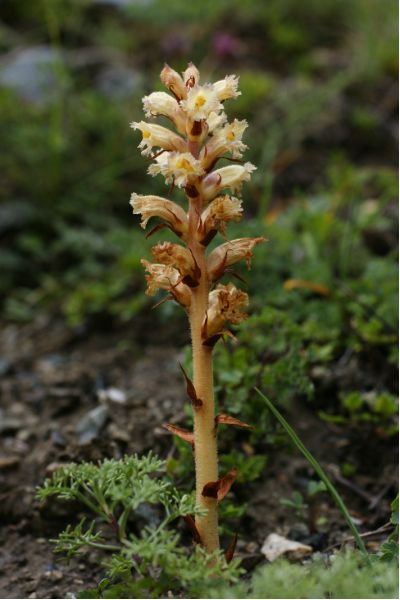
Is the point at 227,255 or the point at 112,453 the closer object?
the point at 227,255

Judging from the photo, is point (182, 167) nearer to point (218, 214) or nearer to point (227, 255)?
point (218, 214)

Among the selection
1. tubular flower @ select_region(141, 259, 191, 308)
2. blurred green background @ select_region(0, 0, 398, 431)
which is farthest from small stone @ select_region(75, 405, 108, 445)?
tubular flower @ select_region(141, 259, 191, 308)

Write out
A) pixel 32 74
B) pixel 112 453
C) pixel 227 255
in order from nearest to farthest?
pixel 227 255
pixel 112 453
pixel 32 74

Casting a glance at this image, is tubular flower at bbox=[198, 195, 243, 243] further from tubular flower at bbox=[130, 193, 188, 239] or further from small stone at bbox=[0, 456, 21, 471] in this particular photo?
small stone at bbox=[0, 456, 21, 471]

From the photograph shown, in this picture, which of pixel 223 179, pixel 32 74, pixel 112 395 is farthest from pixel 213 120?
pixel 32 74

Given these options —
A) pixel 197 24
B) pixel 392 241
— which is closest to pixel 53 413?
pixel 392 241

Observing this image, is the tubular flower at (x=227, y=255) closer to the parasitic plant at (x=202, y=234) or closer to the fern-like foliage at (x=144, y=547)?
the parasitic plant at (x=202, y=234)

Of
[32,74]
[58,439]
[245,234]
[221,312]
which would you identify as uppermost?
[32,74]
